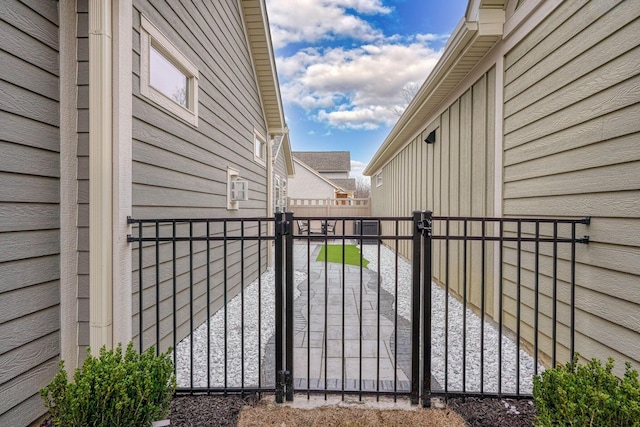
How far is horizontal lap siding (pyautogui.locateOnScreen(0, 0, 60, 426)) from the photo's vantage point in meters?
1.81

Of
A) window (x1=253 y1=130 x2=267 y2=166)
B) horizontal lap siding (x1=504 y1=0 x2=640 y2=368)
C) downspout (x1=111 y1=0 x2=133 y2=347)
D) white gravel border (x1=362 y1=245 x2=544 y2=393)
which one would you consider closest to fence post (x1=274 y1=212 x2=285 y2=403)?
downspout (x1=111 y1=0 x2=133 y2=347)

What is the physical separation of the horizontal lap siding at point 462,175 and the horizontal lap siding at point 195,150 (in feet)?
8.87

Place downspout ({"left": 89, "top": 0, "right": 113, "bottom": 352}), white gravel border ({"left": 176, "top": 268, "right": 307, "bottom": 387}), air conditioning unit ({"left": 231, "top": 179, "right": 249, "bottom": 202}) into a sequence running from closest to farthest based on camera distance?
downspout ({"left": 89, "top": 0, "right": 113, "bottom": 352}) < white gravel border ({"left": 176, "top": 268, "right": 307, "bottom": 387}) < air conditioning unit ({"left": 231, "top": 179, "right": 249, "bottom": 202})

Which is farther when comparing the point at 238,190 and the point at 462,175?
the point at 238,190

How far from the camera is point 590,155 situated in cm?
243

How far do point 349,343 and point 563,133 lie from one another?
2648mm

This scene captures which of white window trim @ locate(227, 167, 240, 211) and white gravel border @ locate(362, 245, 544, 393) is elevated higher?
white window trim @ locate(227, 167, 240, 211)

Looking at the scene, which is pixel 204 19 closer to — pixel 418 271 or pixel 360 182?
pixel 418 271

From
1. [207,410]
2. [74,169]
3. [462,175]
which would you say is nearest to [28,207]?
[74,169]

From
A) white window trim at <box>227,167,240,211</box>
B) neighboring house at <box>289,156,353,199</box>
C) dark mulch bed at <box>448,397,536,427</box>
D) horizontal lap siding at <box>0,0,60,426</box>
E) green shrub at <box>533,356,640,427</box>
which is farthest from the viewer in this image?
neighboring house at <box>289,156,353,199</box>

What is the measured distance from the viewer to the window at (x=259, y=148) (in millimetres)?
6845

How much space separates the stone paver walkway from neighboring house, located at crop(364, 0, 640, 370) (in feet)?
4.12

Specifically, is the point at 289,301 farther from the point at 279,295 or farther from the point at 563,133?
the point at 563,133

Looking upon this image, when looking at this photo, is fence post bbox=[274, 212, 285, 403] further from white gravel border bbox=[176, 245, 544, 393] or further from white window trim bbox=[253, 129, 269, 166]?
white window trim bbox=[253, 129, 269, 166]
